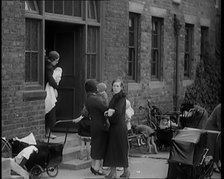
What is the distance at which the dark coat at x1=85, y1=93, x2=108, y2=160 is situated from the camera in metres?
10.3

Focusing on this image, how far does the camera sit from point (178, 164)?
966cm

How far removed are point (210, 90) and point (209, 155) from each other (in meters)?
11.0

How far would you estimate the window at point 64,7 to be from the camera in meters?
12.4

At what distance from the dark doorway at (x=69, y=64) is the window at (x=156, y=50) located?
447cm

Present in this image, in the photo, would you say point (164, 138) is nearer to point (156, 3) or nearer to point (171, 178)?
point (171, 178)

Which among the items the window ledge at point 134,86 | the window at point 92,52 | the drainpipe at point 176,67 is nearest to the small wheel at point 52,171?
the window at point 92,52

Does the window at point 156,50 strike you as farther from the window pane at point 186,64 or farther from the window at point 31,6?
the window at point 31,6

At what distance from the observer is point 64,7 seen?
1282 cm

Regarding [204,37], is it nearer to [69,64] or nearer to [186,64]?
[186,64]

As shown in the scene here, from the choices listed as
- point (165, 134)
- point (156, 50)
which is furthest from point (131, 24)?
point (165, 134)

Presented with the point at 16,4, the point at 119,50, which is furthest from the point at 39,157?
the point at 119,50

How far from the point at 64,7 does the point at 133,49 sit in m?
3.88

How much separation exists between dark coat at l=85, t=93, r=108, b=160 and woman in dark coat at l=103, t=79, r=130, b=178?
22 centimetres

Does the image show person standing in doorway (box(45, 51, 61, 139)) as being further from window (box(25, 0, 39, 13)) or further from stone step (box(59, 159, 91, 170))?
stone step (box(59, 159, 91, 170))
